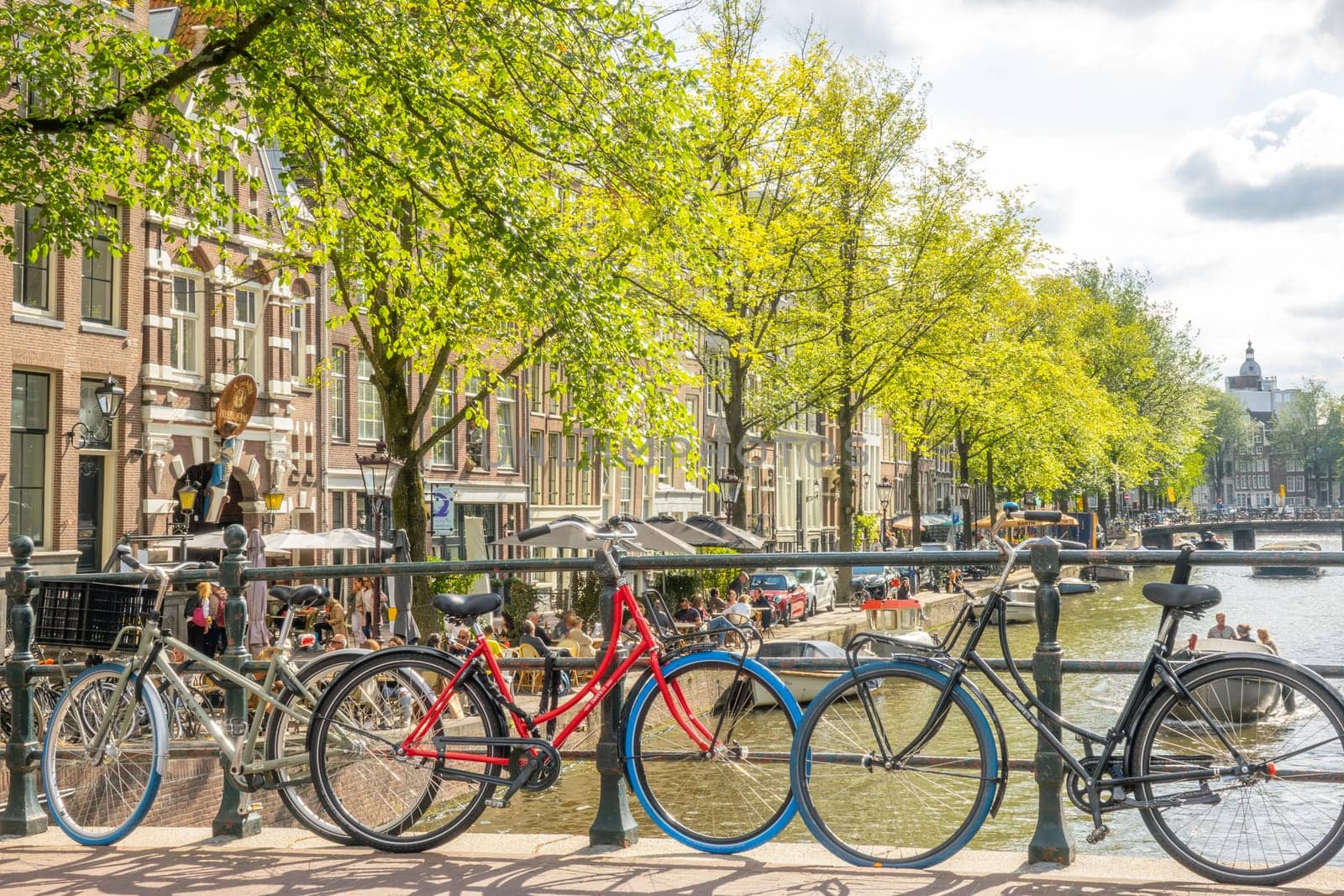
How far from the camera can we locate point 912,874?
4.64 m

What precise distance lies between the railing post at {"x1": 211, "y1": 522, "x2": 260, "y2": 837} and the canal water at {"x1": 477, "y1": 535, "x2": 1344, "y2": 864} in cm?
171

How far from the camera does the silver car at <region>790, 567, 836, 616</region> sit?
37156mm

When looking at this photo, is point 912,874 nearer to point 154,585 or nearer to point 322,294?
point 154,585

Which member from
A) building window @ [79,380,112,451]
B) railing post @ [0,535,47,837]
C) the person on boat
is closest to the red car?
the person on boat

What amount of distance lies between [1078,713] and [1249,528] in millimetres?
106109

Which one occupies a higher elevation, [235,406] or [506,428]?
[506,428]

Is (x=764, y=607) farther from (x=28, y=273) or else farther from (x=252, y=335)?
(x=28, y=273)

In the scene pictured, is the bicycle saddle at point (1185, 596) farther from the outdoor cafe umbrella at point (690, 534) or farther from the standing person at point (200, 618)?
the outdoor cafe umbrella at point (690, 534)

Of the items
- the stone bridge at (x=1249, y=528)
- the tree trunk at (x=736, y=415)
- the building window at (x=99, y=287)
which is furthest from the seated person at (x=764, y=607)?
the stone bridge at (x=1249, y=528)

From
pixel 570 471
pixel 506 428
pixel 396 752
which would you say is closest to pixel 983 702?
pixel 396 752

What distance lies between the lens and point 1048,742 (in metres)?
4.73

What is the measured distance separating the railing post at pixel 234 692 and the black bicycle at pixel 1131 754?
2.14 metres

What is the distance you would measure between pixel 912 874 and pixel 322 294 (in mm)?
29141

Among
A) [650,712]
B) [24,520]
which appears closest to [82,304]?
[24,520]
